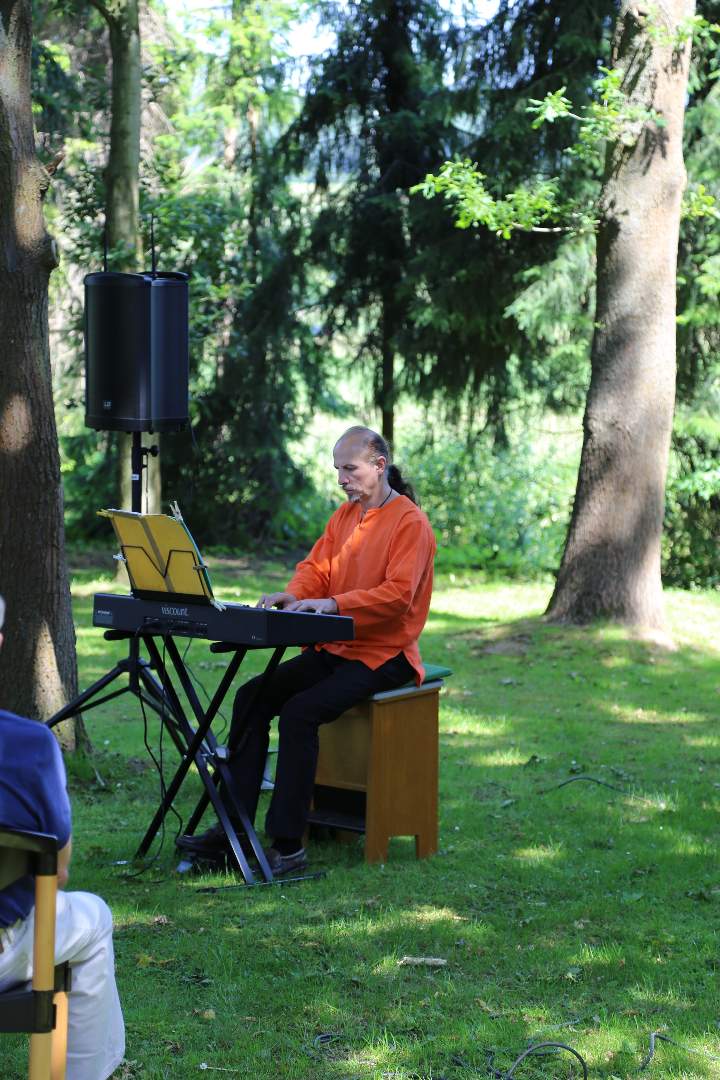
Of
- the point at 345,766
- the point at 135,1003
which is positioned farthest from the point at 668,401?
the point at 135,1003

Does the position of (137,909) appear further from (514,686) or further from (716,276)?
(716,276)

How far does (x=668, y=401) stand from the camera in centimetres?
1044

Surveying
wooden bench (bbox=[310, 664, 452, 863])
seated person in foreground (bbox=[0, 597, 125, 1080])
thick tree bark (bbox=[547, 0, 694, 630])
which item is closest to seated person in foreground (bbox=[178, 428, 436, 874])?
wooden bench (bbox=[310, 664, 452, 863])

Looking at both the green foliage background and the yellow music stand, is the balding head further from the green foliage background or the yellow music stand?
the green foliage background

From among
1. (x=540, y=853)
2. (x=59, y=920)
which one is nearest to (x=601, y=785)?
(x=540, y=853)

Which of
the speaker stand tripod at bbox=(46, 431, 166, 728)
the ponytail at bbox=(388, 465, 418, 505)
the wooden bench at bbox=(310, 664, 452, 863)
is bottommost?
the wooden bench at bbox=(310, 664, 452, 863)

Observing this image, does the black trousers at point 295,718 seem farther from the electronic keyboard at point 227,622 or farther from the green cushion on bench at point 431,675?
the electronic keyboard at point 227,622

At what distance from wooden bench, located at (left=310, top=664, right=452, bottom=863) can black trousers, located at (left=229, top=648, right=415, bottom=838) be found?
0.09 metres

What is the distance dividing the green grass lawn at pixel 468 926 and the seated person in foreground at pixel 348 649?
35cm

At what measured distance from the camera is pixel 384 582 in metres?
5.48

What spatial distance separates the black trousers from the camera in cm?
533

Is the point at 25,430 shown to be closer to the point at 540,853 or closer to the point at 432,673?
the point at 432,673

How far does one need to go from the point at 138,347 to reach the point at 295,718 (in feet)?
7.17

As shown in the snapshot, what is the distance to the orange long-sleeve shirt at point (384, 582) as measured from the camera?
545cm
